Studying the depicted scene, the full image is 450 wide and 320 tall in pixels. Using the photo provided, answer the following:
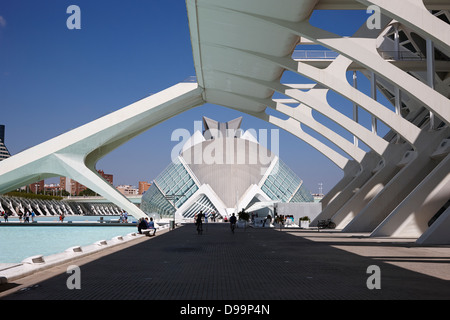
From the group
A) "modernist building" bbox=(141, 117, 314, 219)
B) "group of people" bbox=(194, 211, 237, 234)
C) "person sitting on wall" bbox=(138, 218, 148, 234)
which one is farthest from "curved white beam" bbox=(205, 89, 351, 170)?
"modernist building" bbox=(141, 117, 314, 219)

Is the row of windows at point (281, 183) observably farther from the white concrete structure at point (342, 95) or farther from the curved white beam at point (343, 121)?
the curved white beam at point (343, 121)

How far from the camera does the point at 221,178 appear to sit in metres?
51.6

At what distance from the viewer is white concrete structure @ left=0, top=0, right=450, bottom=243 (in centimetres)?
1608

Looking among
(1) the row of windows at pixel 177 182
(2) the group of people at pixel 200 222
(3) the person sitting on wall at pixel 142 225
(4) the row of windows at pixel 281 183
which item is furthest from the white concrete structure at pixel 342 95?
(4) the row of windows at pixel 281 183

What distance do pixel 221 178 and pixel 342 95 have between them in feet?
105

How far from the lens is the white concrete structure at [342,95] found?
16.1m

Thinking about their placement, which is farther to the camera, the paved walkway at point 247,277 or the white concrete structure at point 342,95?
the white concrete structure at point 342,95

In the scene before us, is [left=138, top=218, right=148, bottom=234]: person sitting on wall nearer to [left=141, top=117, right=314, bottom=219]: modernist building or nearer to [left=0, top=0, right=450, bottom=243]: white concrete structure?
[left=0, top=0, right=450, bottom=243]: white concrete structure

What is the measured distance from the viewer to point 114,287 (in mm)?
7453

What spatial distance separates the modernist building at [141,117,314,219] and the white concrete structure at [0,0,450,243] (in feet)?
31.6

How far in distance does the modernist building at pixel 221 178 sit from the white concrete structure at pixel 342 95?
9621 mm

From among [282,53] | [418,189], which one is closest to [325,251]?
[418,189]
